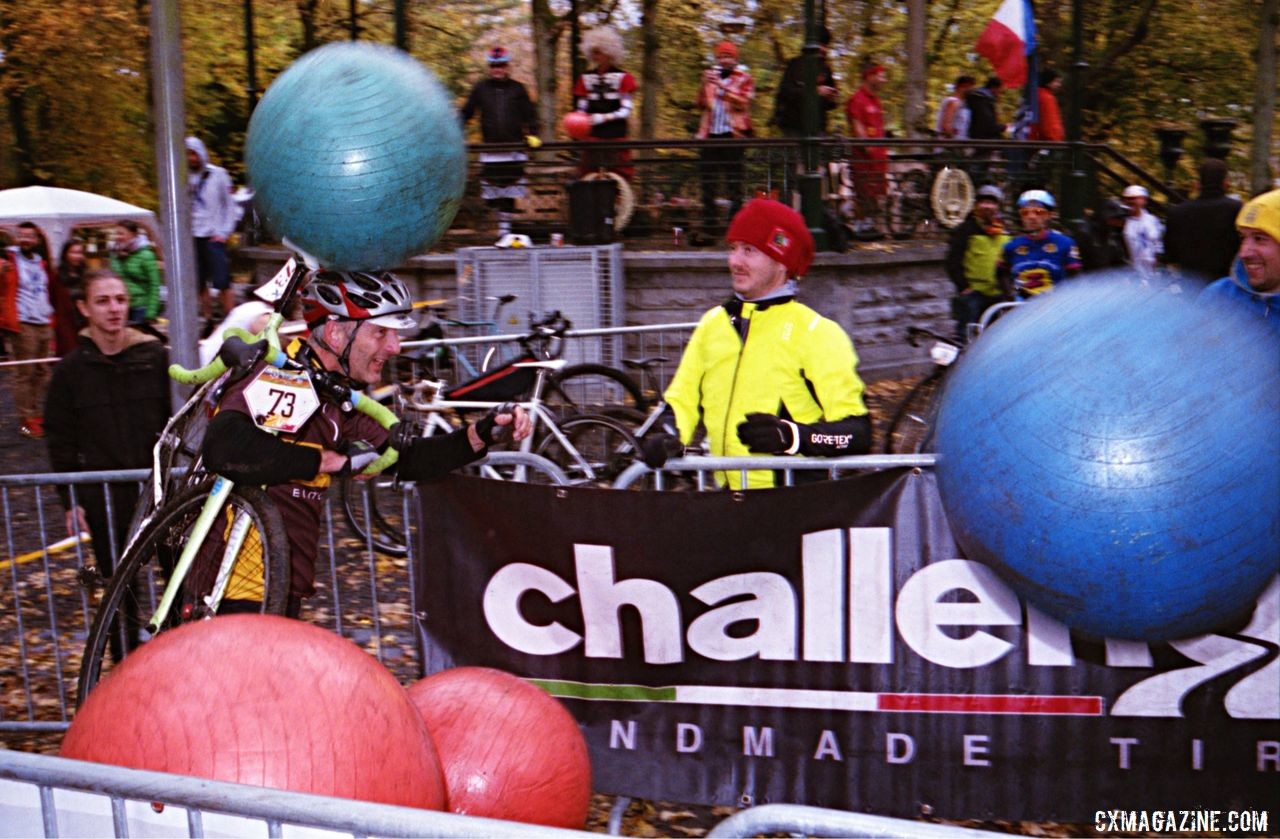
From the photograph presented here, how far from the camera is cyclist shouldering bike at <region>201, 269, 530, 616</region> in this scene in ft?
15.0

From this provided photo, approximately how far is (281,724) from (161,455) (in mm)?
2776

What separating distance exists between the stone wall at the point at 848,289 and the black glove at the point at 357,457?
30.2ft

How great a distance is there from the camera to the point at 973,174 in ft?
54.3

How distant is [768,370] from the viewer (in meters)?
5.14

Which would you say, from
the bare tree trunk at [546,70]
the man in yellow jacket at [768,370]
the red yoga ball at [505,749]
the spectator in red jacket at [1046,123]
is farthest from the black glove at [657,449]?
the bare tree trunk at [546,70]

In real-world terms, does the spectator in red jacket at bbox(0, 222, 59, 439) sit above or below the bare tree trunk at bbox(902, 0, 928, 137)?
below

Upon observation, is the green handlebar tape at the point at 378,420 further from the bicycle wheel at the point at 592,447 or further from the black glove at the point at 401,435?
the bicycle wheel at the point at 592,447

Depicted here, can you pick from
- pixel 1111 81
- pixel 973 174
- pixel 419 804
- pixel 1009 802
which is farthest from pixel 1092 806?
pixel 1111 81

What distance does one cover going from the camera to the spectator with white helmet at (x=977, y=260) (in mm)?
11727

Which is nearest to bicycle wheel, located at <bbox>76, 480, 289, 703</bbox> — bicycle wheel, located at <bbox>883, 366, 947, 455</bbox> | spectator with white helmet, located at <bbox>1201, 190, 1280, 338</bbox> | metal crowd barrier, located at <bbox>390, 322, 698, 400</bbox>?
spectator with white helmet, located at <bbox>1201, 190, 1280, 338</bbox>

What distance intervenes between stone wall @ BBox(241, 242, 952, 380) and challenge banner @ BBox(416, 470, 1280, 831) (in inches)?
372
